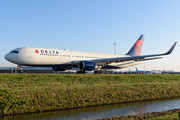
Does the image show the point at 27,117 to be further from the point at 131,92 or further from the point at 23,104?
the point at 131,92

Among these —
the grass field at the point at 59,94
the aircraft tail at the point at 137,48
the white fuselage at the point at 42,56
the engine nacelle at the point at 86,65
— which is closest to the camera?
the grass field at the point at 59,94

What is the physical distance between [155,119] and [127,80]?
746 inches

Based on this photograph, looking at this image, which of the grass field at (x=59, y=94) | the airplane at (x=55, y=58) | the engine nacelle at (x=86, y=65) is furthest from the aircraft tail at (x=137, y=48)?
the grass field at (x=59, y=94)

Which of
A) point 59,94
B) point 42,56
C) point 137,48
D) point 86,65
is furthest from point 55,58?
point 137,48

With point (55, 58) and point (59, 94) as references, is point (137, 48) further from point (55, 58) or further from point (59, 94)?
point (59, 94)

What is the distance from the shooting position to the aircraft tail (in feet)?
162

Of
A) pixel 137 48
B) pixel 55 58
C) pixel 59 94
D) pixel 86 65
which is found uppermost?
pixel 137 48

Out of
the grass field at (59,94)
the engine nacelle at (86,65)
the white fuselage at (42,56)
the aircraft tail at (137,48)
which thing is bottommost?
the grass field at (59,94)

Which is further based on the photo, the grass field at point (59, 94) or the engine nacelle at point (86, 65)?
the engine nacelle at point (86, 65)

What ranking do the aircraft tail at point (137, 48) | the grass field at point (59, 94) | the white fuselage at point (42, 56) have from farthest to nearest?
the aircraft tail at point (137, 48) < the white fuselage at point (42, 56) < the grass field at point (59, 94)

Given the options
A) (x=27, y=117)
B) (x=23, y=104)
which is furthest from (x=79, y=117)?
(x=23, y=104)

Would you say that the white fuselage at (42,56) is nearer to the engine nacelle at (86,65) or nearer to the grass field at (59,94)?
the engine nacelle at (86,65)

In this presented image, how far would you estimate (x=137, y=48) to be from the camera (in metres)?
50.2

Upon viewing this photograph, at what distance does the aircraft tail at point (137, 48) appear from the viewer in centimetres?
4938
